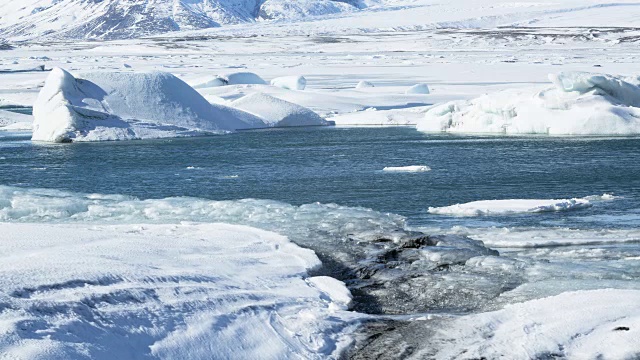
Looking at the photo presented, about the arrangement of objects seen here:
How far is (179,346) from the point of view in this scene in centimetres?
514

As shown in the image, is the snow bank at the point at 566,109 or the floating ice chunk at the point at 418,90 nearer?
the snow bank at the point at 566,109

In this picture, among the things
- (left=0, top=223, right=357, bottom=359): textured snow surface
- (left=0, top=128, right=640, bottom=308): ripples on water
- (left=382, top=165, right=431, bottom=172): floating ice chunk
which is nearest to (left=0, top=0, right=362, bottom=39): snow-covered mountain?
(left=0, top=128, right=640, bottom=308): ripples on water

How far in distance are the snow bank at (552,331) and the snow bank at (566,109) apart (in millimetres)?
13046

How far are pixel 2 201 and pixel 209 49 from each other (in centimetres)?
6397

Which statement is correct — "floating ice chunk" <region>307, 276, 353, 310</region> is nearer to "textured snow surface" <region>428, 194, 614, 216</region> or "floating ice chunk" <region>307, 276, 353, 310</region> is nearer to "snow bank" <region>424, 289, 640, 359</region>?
"snow bank" <region>424, 289, 640, 359</region>

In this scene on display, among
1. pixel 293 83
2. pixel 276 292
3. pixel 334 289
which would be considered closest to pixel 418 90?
pixel 293 83

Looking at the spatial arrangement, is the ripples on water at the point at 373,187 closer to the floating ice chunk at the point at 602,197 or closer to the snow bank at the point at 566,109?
the floating ice chunk at the point at 602,197

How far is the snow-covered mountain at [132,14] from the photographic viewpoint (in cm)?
14050

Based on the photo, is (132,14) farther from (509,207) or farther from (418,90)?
(509,207)

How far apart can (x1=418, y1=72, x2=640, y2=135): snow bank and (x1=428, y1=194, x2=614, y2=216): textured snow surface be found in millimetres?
8250

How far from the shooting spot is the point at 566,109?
61.8ft

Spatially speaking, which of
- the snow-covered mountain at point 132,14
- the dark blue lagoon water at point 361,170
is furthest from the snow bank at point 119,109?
the snow-covered mountain at point 132,14

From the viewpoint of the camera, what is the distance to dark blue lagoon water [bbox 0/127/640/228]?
11.2 metres

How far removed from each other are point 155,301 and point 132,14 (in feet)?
486
